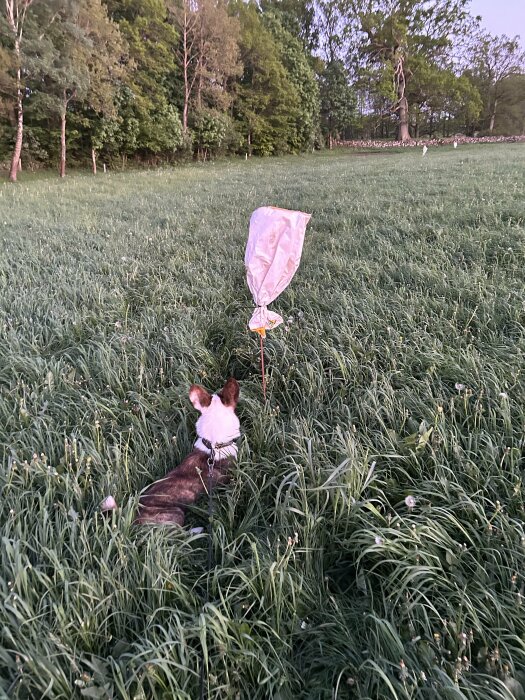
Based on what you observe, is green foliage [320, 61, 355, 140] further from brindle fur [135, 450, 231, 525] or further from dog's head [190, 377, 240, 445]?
brindle fur [135, 450, 231, 525]

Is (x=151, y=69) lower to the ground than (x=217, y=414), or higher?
higher

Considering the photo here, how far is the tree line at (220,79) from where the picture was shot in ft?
54.9

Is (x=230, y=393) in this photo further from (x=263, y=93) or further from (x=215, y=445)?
(x=263, y=93)

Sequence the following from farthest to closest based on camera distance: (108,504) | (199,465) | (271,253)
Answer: (271,253)
(199,465)
(108,504)

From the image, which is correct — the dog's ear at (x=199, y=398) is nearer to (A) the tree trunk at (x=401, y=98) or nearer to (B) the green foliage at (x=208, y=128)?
(B) the green foliage at (x=208, y=128)

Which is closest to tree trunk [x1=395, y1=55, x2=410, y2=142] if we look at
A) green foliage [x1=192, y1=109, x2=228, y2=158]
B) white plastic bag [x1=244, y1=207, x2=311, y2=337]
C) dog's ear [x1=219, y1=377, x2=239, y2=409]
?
green foliage [x1=192, y1=109, x2=228, y2=158]

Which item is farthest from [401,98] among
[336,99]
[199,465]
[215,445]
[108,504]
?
[108,504]

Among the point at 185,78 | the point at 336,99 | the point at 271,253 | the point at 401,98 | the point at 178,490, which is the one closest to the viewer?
the point at 178,490

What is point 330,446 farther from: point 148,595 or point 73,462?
point 73,462

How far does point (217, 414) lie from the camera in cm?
208

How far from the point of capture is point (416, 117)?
153 feet

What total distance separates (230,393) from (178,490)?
556mm

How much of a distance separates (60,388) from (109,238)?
13.8 feet

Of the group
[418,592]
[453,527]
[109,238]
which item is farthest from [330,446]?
[109,238]
